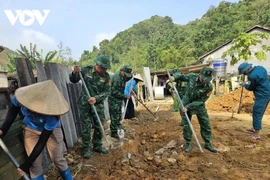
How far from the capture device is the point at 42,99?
233 cm

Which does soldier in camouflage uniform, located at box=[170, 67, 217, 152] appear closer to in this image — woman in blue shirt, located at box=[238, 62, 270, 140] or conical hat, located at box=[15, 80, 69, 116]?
woman in blue shirt, located at box=[238, 62, 270, 140]

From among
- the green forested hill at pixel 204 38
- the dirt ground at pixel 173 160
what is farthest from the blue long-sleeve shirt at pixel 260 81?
the green forested hill at pixel 204 38

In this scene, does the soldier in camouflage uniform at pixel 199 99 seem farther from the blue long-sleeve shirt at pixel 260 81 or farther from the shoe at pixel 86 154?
the shoe at pixel 86 154

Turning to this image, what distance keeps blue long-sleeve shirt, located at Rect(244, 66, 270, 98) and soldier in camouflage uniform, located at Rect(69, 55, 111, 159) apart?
3.46 meters

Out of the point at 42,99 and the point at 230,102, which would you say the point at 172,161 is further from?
the point at 230,102

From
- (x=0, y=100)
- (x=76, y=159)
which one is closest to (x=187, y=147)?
(x=76, y=159)

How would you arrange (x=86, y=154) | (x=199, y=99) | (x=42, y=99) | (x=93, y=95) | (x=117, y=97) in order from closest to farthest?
(x=42, y=99) < (x=86, y=154) < (x=93, y=95) < (x=199, y=99) < (x=117, y=97)

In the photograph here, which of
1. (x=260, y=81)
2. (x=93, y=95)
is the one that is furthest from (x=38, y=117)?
(x=260, y=81)

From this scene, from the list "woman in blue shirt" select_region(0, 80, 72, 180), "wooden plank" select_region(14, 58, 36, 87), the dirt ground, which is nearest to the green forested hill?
the dirt ground

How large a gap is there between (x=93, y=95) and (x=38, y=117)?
5.25 feet

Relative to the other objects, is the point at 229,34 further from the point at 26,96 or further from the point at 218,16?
the point at 26,96

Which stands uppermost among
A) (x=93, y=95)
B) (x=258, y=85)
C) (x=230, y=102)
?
(x=93, y=95)

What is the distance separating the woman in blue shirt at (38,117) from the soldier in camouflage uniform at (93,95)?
112 centimetres

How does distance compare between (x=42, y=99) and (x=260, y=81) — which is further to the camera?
(x=260, y=81)
